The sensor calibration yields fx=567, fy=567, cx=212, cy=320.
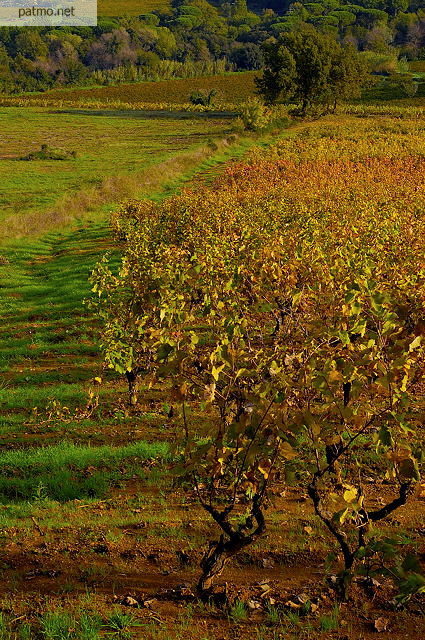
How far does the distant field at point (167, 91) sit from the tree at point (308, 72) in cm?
3616

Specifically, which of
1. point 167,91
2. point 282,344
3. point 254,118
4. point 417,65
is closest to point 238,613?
point 282,344

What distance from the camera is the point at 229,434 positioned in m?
4.66

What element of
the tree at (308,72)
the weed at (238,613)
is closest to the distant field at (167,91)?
the tree at (308,72)

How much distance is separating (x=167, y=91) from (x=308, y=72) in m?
64.8

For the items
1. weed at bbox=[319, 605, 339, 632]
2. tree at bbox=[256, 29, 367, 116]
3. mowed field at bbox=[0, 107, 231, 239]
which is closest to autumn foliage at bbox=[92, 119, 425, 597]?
weed at bbox=[319, 605, 339, 632]

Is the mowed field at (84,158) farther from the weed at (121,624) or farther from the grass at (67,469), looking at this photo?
the weed at (121,624)

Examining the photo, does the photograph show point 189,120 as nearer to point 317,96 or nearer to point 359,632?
point 317,96

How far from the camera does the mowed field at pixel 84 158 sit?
3431 cm

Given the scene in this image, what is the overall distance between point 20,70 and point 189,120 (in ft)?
337

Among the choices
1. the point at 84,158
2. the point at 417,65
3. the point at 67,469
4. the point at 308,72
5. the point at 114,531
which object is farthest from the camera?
the point at 417,65

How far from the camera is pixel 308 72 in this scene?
241ft

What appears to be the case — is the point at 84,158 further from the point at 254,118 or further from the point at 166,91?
the point at 166,91

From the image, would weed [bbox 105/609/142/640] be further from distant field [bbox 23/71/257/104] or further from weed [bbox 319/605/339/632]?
distant field [bbox 23/71/257/104]

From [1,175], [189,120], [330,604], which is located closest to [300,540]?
[330,604]
